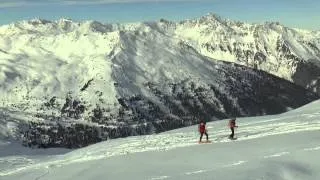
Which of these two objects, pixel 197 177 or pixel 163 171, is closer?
pixel 197 177

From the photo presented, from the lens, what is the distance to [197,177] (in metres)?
37.8

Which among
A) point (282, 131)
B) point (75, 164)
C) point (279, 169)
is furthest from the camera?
point (282, 131)

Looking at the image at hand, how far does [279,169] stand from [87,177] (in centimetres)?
1193

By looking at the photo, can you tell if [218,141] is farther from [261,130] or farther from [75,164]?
[75,164]

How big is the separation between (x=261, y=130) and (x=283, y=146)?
485 inches

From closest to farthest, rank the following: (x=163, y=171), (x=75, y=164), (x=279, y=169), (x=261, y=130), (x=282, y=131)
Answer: (x=279, y=169)
(x=163, y=171)
(x=75, y=164)
(x=282, y=131)
(x=261, y=130)

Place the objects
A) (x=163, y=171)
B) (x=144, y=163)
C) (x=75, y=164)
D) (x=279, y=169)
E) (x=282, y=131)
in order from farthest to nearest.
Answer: (x=282, y=131), (x=75, y=164), (x=144, y=163), (x=163, y=171), (x=279, y=169)

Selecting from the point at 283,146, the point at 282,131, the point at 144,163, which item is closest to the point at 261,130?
the point at 282,131

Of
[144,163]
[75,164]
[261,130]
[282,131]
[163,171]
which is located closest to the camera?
[163,171]

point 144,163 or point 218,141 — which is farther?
point 218,141

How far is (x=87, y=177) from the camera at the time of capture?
41500 millimetres

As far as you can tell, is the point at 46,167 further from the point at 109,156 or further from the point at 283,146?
the point at 283,146

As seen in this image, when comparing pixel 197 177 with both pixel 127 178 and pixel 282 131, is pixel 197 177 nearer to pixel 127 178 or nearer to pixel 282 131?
pixel 127 178

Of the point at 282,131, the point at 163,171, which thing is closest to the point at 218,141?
the point at 282,131
